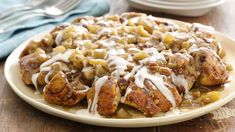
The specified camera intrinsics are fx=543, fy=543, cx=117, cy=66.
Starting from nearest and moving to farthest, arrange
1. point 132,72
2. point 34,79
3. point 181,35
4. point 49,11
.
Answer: point 132,72 → point 34,79 → point 181,35 → point 49,11

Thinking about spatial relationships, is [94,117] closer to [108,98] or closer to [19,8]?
[108,98]

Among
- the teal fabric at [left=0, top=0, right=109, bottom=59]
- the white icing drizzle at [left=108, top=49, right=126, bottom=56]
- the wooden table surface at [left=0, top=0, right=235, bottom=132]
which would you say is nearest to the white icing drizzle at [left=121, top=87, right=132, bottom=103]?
the wooden table surface at [left=0, top=0, right=235, bottom=132]

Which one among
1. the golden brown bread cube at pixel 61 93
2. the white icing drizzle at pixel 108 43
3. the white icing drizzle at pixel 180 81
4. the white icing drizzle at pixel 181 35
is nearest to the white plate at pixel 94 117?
the golden brown bread cube at pixel 61 93

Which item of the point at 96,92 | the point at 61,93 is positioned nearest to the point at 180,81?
the point at 96,92

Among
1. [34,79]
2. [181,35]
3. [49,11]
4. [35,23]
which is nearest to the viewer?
[34,79]

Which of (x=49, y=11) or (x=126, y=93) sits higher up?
(x=126, y=93)
